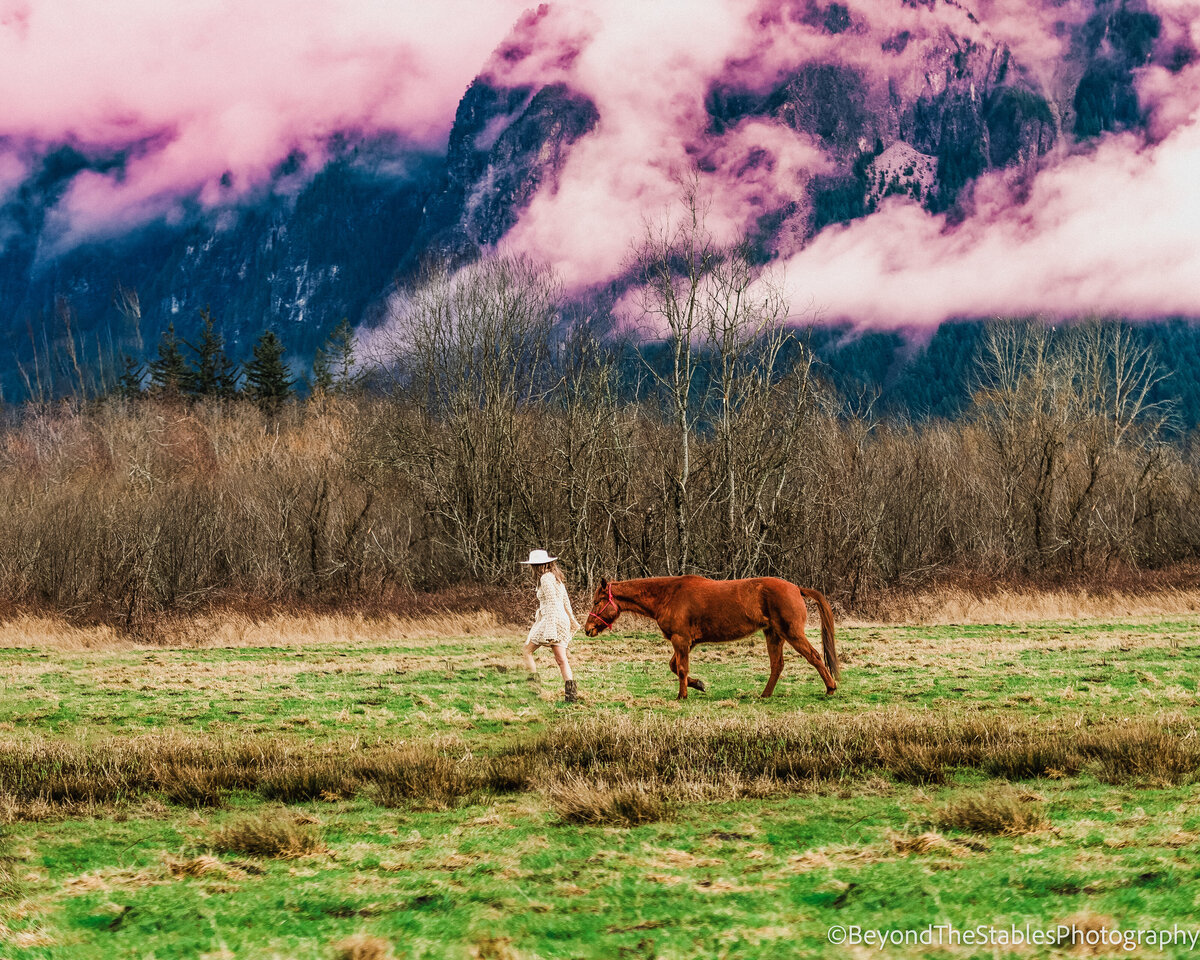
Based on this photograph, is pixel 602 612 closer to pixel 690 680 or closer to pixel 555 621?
pixel 555 621

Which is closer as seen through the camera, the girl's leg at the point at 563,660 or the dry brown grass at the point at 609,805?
the dry brown grass at the point at 609,805

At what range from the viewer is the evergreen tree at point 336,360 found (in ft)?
263

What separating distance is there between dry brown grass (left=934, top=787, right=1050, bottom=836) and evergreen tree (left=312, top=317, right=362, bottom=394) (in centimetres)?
7494

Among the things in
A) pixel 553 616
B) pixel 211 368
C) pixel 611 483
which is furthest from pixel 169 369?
pixel 553 616

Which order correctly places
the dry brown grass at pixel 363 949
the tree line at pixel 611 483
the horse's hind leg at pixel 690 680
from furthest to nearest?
1. the tree line at pixel 611 483
2. the horse's hind leg at pixel 690 680
3. the dry brown grass at pixel 363 949

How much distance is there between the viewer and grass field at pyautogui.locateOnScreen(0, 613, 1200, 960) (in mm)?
5441

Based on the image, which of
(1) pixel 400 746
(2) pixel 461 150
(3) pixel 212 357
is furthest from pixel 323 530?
(2) pixel 461 150

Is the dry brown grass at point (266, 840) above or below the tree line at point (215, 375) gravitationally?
below

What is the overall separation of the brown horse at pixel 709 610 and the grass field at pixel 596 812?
0.95 metres

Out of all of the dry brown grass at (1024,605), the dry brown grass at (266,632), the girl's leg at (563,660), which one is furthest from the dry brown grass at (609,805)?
the dry brown grass at (1024,605)

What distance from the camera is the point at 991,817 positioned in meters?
7.50

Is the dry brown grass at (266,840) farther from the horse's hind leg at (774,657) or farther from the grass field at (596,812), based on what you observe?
the horse's hind leg at (774,657)

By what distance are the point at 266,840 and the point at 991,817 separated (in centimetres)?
550

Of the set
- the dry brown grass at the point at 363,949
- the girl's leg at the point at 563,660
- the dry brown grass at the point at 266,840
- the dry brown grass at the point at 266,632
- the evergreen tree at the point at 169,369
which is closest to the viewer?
the dry brown grass at the point at 363,949
